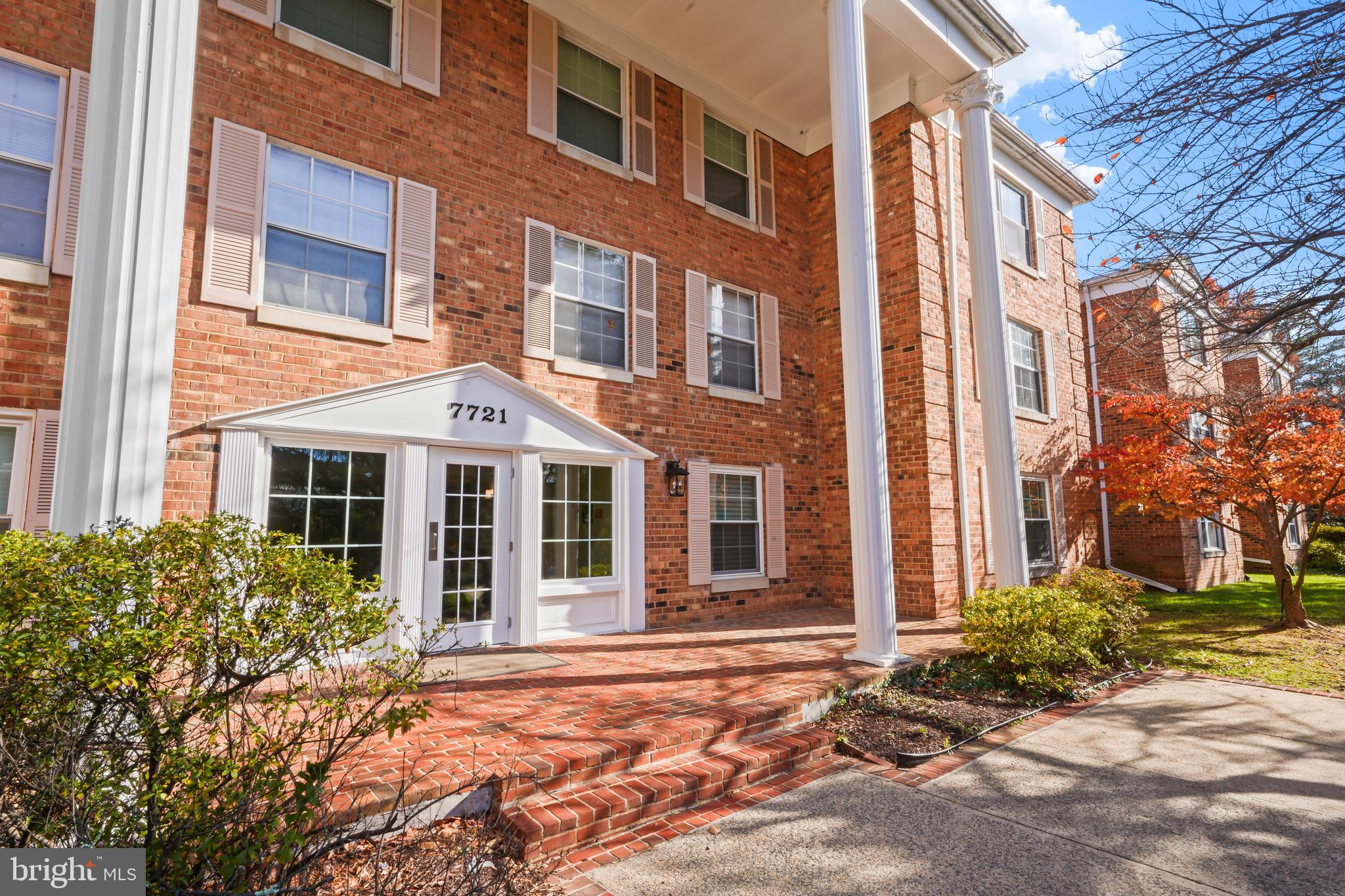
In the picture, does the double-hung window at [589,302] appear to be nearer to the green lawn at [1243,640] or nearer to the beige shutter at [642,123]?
the beige shutter at [642,123]

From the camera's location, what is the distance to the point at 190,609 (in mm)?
2643

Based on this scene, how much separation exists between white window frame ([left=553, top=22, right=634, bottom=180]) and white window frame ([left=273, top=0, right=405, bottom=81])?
189cm

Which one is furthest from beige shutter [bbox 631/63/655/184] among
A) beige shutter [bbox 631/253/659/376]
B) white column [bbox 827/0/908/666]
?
white column [bbox 827/0/908/666]

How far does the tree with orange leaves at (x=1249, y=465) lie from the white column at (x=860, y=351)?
17.9ft

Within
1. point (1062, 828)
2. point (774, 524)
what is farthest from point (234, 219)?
point (1062, 828)

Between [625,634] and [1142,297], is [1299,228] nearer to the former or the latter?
[1142,297]

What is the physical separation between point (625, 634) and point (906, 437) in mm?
4971

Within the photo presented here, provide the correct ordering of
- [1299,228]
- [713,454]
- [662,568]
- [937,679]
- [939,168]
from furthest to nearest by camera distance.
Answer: [939,168] < [713,454] < [662,568] < [937,679] < [1299,228]

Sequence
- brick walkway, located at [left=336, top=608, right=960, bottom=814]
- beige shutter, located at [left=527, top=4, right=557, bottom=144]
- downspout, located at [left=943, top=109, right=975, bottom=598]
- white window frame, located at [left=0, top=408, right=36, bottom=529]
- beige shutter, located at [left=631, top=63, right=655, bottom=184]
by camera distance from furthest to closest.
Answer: downspout, located at [left=943, top=109, right=975, bottom=598] → beige shutter, located at [left=631, top=63, right=655, bottom=184] → beige shutter, located at [left=527, top=4, right=557, bottom=144] → white window frame, located at [left=0, top=408, right=36, bottom=529] → brick walkway, located at [left=336, top=608, right=960, bottom=814]

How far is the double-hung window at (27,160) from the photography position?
510 centimetres

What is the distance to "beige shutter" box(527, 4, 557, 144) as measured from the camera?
26.2 feet

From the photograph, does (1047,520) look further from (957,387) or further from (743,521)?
(743,521)

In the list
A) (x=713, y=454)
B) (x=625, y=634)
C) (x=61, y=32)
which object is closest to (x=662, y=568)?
(x=625, y=634)

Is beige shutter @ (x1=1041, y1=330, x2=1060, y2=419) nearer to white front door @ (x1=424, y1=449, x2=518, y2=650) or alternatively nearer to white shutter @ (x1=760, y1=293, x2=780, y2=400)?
white shutter @ (x1=760, y1=293, x2=780, y2=400)
